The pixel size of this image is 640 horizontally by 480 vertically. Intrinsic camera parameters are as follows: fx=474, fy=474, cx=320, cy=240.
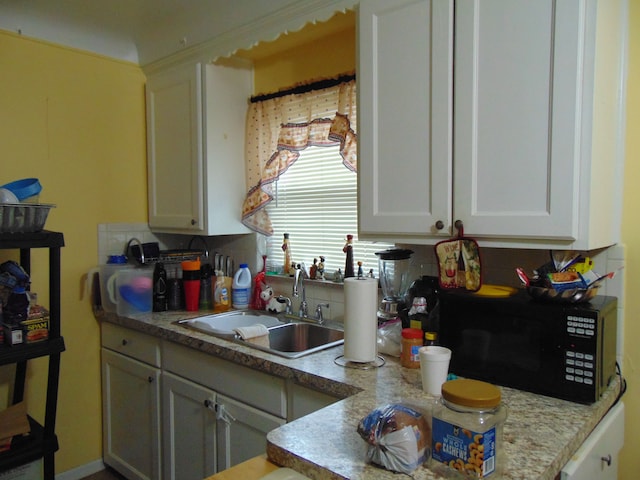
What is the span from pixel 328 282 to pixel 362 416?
113 cm

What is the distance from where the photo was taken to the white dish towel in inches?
76.7

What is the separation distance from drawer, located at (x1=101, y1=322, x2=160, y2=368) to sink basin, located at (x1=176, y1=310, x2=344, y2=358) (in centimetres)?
18

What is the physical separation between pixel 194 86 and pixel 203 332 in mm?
1259

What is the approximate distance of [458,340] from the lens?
148 cm

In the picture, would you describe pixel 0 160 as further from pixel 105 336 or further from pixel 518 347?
pixel 518 347

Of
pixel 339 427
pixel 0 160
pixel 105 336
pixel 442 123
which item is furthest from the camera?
pixel 105 336

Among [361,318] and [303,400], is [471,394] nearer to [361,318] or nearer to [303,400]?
[361,318]

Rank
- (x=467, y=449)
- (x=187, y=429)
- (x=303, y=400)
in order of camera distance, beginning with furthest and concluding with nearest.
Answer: (x=187, y=429)
(x=303, y=400)
(x=467, y=449)

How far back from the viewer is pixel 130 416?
2.45 metres

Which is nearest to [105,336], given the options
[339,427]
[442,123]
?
[339,427]

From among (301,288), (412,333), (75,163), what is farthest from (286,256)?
(75,163)

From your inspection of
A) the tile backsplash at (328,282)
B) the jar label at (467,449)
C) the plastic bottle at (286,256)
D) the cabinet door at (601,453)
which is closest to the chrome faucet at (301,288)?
the tile backsplash at (328,282)

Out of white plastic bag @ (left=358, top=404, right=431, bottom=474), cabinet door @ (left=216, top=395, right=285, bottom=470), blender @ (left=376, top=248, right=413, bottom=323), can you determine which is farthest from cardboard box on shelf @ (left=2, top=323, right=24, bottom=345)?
white plastic bag @ (left=358, top=404, right=431, bottom=474)

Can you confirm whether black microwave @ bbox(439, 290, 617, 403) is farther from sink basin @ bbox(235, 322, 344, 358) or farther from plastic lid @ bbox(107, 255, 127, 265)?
plastic lid @ bbox(107, 255, 127, 265)
